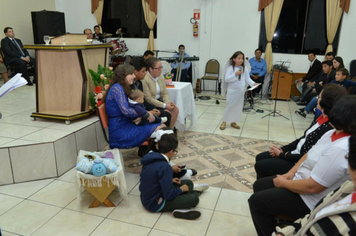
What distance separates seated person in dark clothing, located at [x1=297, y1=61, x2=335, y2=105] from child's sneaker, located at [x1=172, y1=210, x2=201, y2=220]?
14.0 feet

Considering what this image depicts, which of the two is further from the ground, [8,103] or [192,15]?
[192,15]

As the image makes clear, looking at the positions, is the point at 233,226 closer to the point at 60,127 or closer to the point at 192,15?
the point at 60,127

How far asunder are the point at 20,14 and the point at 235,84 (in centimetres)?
632

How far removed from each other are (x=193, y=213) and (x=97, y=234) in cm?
75

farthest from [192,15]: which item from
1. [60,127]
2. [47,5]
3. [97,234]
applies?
[97,234]

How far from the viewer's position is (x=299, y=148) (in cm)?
234

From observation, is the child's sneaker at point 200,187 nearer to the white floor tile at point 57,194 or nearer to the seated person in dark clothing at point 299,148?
the seated person in dark clothing at point 299,148

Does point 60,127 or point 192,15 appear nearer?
point 60,127

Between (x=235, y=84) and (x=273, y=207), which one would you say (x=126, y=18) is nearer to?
(x=235, y=84)

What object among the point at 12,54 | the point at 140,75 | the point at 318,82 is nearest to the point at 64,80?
the point at 140,75

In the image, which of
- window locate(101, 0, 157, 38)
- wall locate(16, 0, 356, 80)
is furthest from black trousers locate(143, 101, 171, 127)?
window locate(101, 0, 157, 38)

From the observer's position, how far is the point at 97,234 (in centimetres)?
214

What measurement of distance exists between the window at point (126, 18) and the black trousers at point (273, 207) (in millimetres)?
7046

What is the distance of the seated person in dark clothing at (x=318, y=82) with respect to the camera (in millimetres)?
5461
